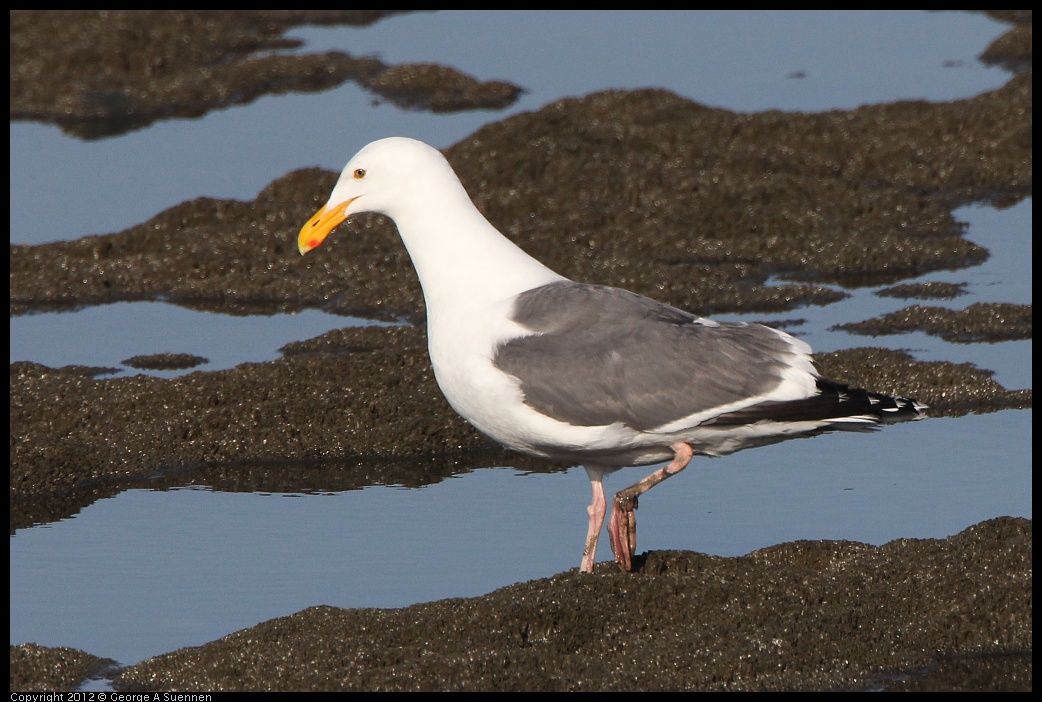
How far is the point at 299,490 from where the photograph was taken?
12523mm

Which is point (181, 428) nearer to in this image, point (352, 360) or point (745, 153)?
point (352, 360)

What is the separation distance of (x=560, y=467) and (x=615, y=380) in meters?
3.07

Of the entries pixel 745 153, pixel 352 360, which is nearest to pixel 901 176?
pixel 745 153

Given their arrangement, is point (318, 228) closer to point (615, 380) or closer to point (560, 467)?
point (615, 380)

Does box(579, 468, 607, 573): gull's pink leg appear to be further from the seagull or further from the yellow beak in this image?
the yellow beak

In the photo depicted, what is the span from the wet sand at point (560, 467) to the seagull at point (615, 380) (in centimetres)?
74

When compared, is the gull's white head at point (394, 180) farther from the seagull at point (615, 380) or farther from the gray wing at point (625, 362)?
the gray wing at point (625, 362)

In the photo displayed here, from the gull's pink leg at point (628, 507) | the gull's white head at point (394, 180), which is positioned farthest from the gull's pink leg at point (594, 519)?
the gull's white head at point (394, 180)

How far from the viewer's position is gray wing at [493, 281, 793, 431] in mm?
9664

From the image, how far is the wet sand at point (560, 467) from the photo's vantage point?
8875 mm

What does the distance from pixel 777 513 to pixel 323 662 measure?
12.6 ft

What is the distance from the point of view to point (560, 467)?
12727mm

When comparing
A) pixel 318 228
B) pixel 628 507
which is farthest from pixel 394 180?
pixel 628 507

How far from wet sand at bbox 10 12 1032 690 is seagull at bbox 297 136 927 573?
738 mm
